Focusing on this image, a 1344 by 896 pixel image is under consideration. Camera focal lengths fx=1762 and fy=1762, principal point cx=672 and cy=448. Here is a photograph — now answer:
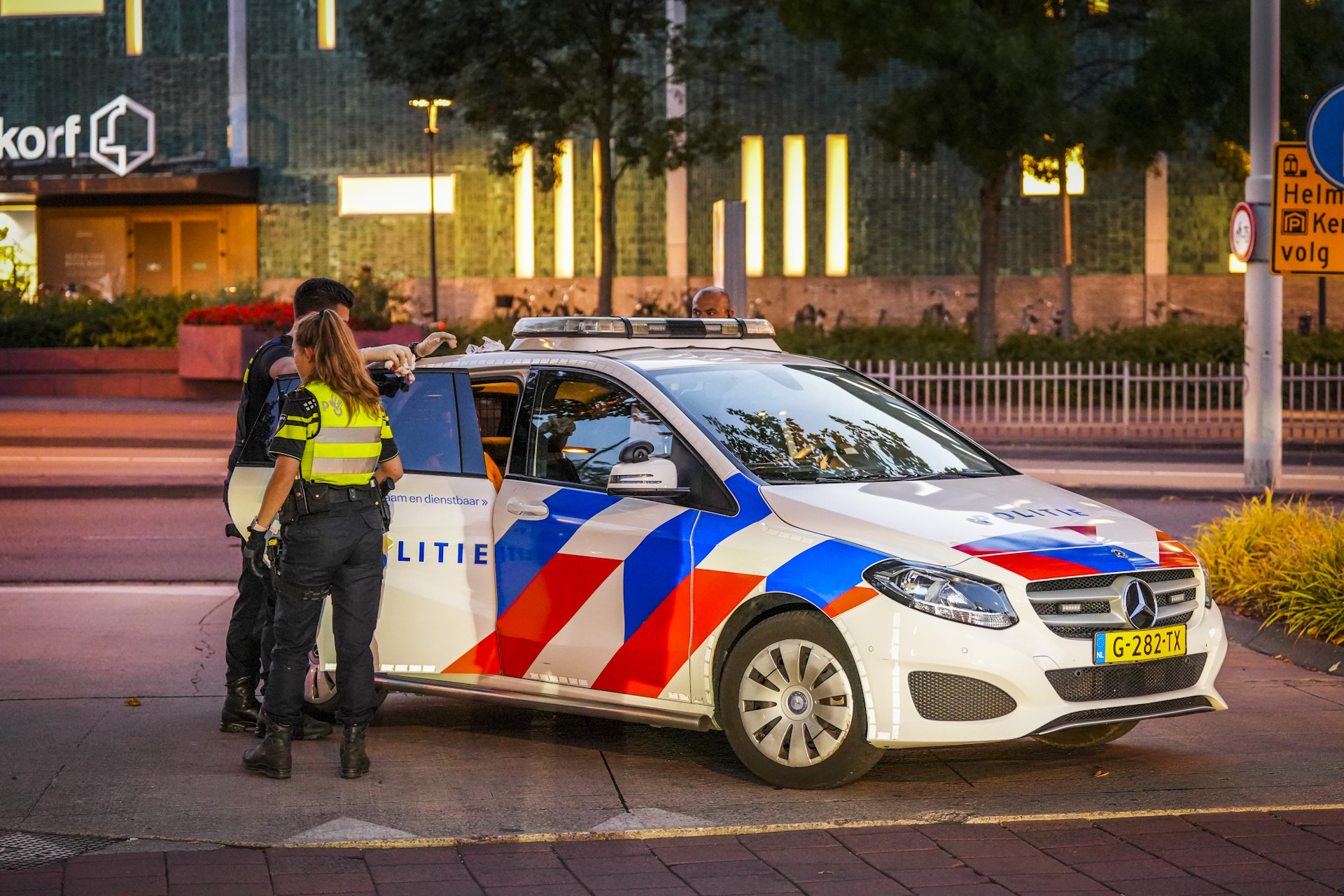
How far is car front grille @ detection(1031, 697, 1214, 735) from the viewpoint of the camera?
5992 millimetres

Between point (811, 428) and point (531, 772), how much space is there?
1.75 m

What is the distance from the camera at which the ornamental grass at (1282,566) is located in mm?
8992

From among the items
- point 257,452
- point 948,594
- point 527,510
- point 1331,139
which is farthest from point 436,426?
point 1331,139

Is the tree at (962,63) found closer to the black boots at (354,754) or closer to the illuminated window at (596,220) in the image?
the illuminated window at (596,220)

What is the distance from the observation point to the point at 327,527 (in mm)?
6406

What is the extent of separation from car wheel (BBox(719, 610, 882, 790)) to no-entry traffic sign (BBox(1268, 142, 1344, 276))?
5.26m

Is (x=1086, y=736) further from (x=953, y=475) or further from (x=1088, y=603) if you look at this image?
(x=953, y=475)

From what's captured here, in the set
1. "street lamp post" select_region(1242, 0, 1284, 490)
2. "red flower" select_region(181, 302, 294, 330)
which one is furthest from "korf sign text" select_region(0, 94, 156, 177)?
"street lamp post" select_region(1242, 0, 1284, 490)

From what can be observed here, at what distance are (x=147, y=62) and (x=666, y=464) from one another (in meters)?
39.8

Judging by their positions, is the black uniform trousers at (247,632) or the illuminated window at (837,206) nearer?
the black uniform trousers at (247,632)

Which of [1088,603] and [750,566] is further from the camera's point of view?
[750,566]

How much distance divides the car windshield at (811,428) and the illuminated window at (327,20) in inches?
1442

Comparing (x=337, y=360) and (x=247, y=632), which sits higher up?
(x=337, y=360)

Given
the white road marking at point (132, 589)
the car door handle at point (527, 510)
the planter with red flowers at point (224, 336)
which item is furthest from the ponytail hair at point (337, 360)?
the planter with red flowers at point (224, 336)
